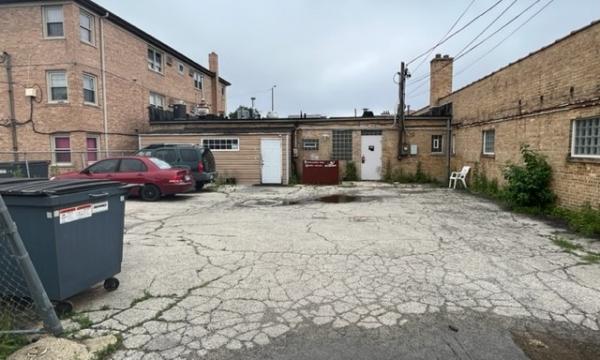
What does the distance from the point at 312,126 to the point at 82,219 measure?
15580 mm

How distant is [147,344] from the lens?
123 inches

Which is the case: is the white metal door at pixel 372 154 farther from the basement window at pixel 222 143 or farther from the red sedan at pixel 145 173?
the red sedan at pixel 145 173

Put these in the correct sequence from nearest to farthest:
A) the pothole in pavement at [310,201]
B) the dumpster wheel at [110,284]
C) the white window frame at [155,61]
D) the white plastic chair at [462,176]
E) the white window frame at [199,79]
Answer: the dumpster wheel at [110,284] → the pothole in pavement at [310,201] → the white plastic chair at [462,176] → the white window frame at [155,61] → the white window frame at [199,79]

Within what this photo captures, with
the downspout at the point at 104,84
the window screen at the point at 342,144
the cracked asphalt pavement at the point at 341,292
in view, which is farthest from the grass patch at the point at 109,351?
the window screen at the point at 342,144

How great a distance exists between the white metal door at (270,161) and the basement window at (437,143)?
7999 millimetres

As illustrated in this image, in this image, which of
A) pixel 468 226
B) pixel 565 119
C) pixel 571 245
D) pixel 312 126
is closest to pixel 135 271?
pixel 468 226

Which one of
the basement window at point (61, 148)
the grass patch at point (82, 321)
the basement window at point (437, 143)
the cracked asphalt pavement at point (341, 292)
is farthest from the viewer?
the basement window at point (437, 143)

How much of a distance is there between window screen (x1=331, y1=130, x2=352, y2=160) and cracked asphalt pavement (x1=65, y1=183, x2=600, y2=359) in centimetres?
1072

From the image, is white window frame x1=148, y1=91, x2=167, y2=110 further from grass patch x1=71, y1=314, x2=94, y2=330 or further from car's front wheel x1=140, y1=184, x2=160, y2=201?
grass patch x1=71, y1=314, x2=94, y2=330

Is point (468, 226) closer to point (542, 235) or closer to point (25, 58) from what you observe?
point (542, 235)

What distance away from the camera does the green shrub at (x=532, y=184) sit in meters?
9.65

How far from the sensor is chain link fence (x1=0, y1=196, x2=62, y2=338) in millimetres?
2795

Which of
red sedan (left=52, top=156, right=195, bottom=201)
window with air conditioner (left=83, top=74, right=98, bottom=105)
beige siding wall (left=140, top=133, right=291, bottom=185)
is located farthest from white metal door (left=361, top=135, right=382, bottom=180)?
window with air conditioner (left=83, top=74, right=98, bottom=105)

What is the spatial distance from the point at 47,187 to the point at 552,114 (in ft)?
37.5
